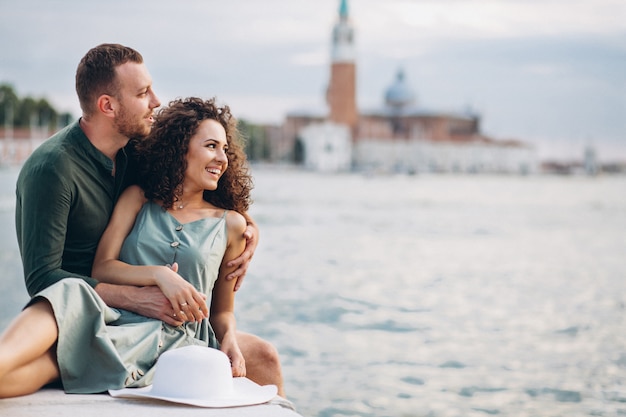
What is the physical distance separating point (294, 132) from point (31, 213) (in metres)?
52.3

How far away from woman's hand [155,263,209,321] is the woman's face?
16 cm

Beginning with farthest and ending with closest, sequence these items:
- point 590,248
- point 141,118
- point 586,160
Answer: point 586,160 → point 590,248 → point 141,118

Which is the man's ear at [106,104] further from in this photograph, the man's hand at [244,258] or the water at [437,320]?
the water at [437,320]

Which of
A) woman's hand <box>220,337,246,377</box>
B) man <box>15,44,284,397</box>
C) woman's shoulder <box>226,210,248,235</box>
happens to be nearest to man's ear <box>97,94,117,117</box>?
man <box>15,44,284,397</box>

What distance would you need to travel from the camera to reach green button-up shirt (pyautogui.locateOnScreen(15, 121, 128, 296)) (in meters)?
1.39

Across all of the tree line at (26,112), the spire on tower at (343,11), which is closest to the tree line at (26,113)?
the tree line at (26,112)

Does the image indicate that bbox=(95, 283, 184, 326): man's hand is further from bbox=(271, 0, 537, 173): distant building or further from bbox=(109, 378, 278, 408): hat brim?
bbox=(271, 0, 537, 173): distant building

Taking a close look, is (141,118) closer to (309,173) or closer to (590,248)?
(590,248)

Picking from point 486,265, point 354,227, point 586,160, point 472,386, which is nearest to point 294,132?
point 586,160

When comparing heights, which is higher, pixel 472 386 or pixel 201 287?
pixel 201 287

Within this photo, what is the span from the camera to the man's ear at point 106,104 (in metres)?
1.45

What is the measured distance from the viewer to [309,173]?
49.9 metres

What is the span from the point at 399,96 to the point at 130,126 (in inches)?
2192

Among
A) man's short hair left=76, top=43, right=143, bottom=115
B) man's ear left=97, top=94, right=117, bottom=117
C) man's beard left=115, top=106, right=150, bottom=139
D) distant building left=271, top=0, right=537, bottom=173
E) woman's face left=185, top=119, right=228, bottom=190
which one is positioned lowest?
distant building left=271, top=0, right=537, bottom=173
